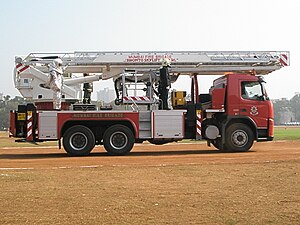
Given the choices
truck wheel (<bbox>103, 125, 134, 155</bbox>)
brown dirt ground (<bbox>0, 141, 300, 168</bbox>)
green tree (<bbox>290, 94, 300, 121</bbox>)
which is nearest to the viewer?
brown dirt ground (<bbox>0, 141, 300, 168</bbox>)

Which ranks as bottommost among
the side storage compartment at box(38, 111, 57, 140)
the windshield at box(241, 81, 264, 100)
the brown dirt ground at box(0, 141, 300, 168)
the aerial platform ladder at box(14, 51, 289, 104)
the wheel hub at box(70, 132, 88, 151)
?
the brown dirt ground at box(0, 141, 300, 168)

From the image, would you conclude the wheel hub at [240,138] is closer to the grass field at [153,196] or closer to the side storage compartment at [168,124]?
the side storage compartment at [168,124]

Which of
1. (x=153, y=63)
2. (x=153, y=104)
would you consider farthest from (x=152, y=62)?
(x=153, y=104)

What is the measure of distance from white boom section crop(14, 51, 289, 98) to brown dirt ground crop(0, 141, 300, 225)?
7.90 meters

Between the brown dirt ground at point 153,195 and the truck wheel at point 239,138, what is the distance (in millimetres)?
6073

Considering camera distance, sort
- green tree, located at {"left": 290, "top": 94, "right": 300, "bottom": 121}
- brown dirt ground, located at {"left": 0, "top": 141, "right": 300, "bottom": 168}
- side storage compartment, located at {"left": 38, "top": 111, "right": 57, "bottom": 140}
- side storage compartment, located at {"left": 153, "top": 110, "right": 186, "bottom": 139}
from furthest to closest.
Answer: green tree, located at {"left": 290, "top": 94, "right": 300, "bottom": 121} < side storage compartment, located at {"left": 153, "top": 110, "right": 186, "bottom": 139} < side storage compartment, located at {"left": 38, "top": 111, "right": 57, "bottom": 140} < brown dirt ground, located at {"left": 0, "top": 141, "right": 300, "bottom": 168}

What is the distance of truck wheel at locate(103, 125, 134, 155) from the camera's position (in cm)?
1842

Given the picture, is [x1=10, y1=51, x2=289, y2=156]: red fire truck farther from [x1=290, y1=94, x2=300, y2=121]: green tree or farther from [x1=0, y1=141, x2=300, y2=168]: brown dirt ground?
[x1=290, y1=94, x2=300, y2=121]: green tree

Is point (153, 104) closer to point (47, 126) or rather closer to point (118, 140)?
point (118, 140)

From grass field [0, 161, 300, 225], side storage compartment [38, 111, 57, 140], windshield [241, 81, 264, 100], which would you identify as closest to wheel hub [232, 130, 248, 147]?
windshield [241, 81, 264, 100]

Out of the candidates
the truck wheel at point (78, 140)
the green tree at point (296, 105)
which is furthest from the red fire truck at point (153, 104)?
the green tree at point (296, 105)

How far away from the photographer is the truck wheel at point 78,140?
18266 millimetres

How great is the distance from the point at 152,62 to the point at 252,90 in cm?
418

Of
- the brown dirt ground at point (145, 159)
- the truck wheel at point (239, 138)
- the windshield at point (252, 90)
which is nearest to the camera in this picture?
the brown dirt ground at point (145, 159)
